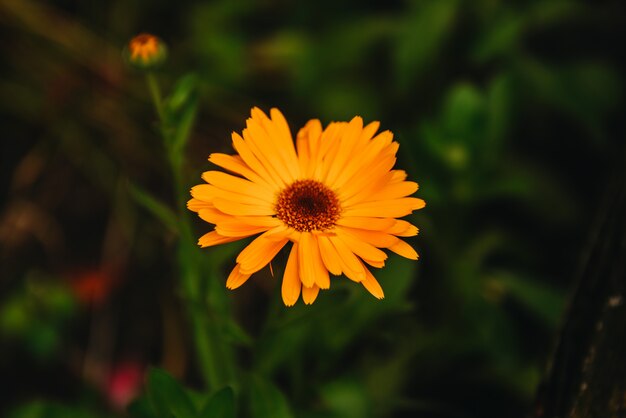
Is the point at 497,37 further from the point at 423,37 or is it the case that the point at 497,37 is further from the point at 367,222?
the point at 367,222

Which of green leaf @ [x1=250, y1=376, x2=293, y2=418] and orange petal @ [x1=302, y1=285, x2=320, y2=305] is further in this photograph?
green leaf @ [x1=250, y1=376, x2=293, y2=418]

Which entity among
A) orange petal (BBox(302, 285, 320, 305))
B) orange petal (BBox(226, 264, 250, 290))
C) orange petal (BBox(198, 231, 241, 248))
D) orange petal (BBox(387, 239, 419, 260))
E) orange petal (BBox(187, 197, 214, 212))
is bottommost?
orange petal (BBox(302, 285, 320, 305))

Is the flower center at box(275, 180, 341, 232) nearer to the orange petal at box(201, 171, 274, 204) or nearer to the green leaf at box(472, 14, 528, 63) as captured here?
the orange petal at box(201, 171, 274, 204)

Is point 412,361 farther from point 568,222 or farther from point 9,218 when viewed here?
point 9,218

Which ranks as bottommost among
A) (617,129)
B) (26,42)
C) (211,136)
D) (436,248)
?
(436,248)

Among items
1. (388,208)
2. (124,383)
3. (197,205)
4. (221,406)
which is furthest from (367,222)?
(124,383)

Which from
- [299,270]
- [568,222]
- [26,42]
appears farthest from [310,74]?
[299,270]

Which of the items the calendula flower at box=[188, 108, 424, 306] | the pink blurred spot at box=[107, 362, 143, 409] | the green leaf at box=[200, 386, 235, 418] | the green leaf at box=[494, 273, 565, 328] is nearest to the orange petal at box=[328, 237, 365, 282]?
the calendula flower at box=[188, 108, 424, 306]
